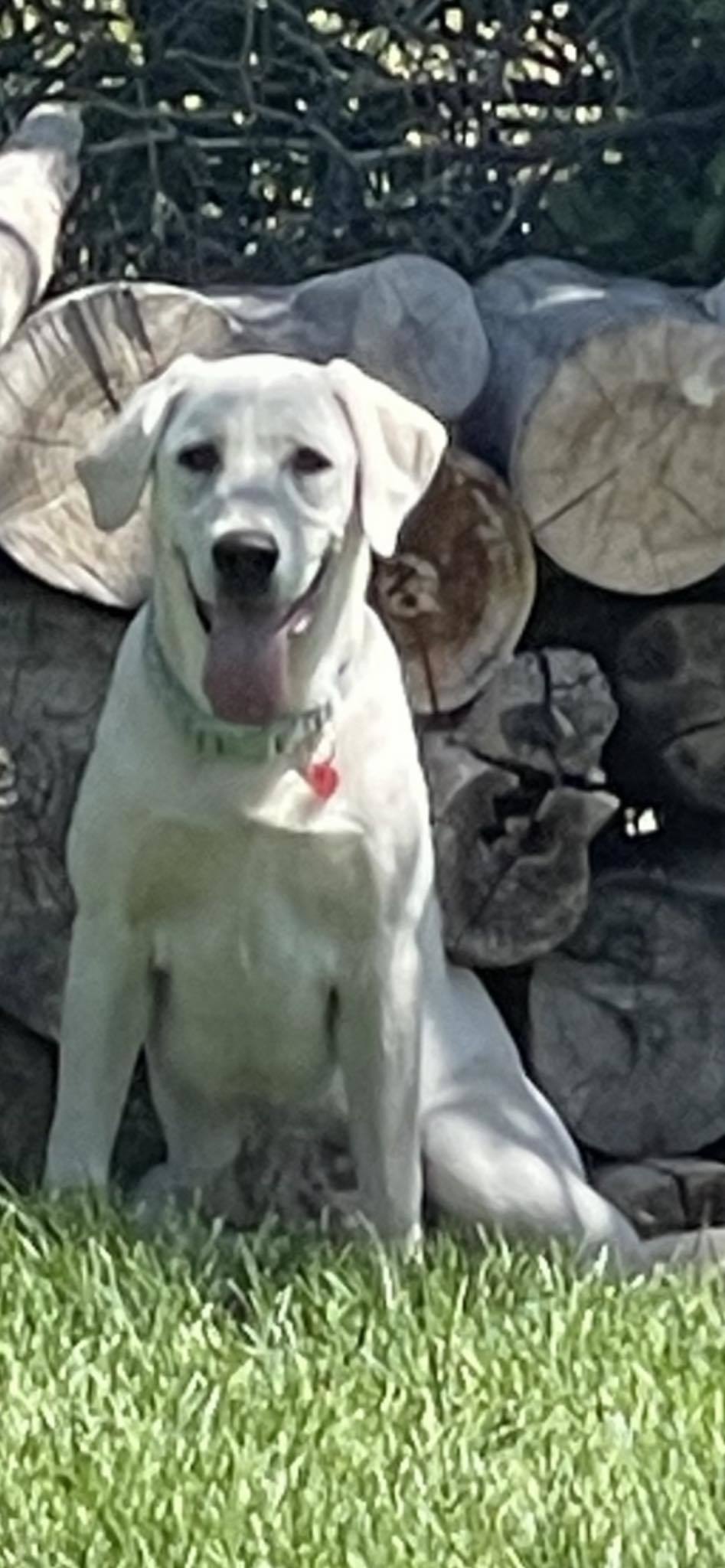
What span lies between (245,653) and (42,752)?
2.55 ft

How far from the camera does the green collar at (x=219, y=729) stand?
4.25 m

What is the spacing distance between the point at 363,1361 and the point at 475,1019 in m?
0.91

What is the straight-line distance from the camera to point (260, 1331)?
3945 millimetres

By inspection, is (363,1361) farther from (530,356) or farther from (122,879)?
(530,356)

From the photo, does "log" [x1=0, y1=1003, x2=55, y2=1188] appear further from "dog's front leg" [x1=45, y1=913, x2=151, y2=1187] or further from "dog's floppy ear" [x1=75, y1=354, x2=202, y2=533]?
"dog's floppy ear" [x1=75, y1=354, x2=202, y2=533]

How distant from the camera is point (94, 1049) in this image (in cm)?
439

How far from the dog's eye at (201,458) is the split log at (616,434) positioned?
0.59 meters

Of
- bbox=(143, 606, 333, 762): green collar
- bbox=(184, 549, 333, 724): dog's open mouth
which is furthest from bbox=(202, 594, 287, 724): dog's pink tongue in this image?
bbox=(143, 606, 333, 762): green collar

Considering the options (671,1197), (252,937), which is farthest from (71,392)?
(671,1197)

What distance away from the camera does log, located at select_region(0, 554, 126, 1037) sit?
189 inches

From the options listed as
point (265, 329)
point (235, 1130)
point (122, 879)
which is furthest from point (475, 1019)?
point (265, 329)

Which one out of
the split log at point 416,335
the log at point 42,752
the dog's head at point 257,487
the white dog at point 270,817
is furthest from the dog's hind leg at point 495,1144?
the split log at point 416,335

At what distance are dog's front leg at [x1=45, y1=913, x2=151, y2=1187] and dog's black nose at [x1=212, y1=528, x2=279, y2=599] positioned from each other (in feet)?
1.73

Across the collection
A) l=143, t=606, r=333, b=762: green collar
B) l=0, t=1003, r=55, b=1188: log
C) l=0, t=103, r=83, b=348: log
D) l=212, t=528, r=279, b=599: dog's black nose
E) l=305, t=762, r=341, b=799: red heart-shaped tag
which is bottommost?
l=0, t=1003, r=55, b=1188: log
